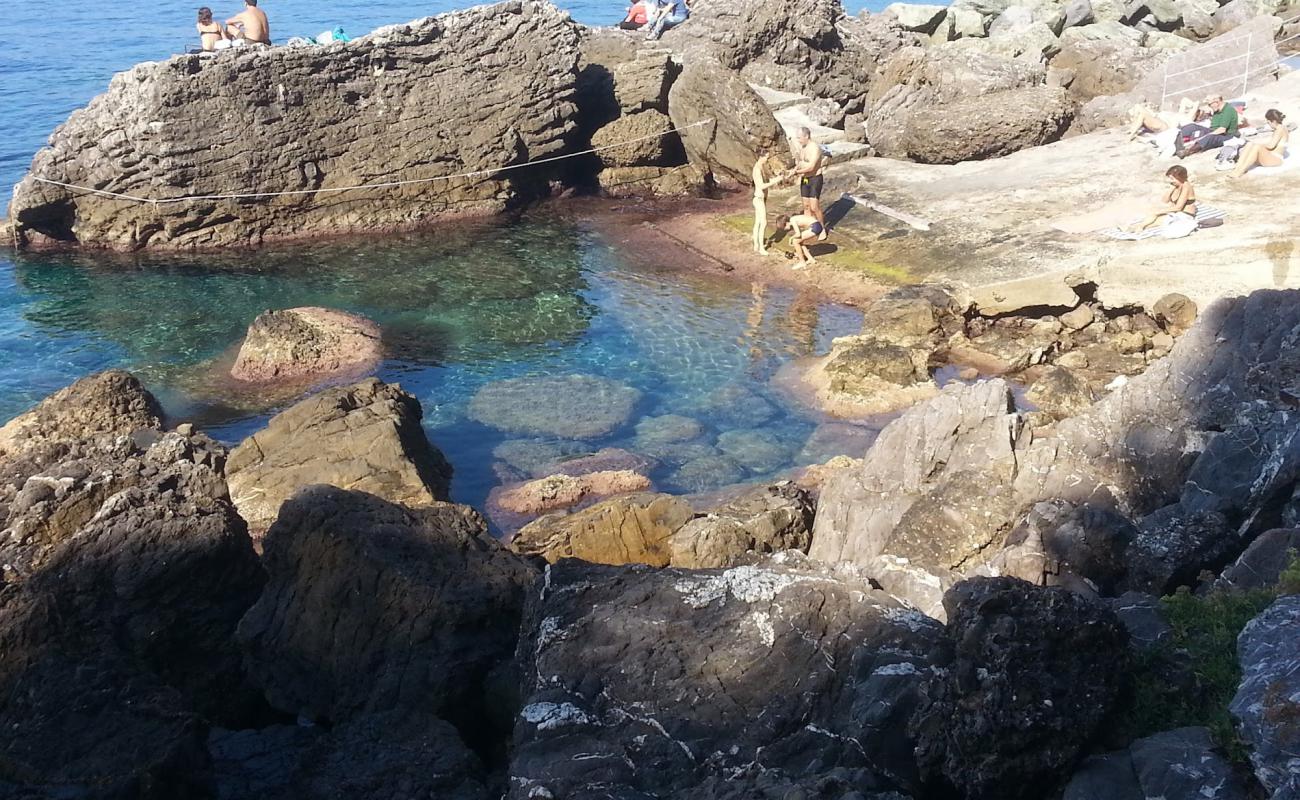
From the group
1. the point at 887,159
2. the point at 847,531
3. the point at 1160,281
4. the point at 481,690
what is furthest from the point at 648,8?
the point at 481,690

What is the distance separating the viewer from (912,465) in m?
10.1

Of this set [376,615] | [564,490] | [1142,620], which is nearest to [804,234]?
[564,490]

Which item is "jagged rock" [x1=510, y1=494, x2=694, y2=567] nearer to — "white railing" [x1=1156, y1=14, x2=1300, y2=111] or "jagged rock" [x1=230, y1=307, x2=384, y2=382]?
"jagged rock" [x1=230, y1=307, x2=384, y2=382]

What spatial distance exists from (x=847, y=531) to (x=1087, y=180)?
1177cm

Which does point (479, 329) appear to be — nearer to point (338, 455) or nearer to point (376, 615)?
point (338, 455)

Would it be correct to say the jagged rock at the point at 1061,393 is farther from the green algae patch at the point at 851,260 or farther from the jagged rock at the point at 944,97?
the jagged rock at the point at 944,97

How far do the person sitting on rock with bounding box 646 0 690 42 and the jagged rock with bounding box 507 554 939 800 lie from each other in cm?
2411

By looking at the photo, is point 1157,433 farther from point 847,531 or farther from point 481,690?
point 481,690

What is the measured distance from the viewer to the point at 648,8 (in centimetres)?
3030

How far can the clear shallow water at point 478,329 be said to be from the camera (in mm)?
13836

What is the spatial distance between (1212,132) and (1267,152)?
127 cm

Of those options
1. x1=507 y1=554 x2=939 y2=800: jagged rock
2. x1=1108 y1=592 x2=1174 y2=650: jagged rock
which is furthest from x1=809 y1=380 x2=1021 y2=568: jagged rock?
x1=1108 y1=592 x2=1174 y2=650: jagged rock

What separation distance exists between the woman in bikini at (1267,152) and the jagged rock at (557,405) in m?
10.2

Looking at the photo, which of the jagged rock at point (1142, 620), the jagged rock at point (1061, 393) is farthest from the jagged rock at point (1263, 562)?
the jagged rock at point (1061, 393)
